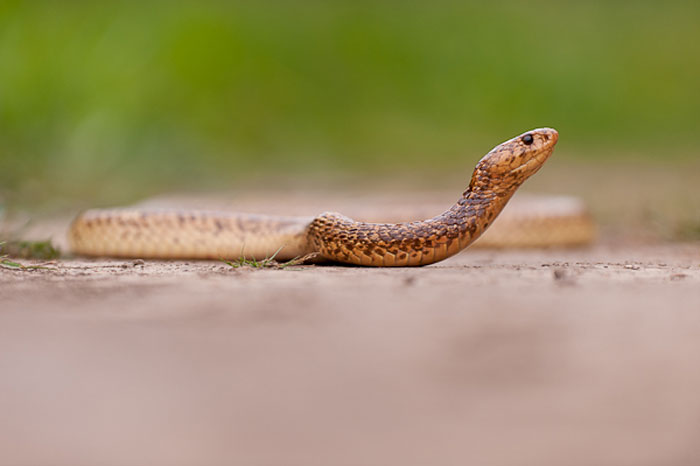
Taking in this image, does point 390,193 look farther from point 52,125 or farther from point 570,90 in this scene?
point 570,90

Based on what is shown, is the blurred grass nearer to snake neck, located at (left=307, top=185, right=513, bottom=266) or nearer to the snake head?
snake neck, located at (left=307, top=185, right=513, bottom=266)

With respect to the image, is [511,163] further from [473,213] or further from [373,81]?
[373,81]

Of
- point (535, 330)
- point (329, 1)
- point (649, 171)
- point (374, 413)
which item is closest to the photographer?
point (374, 413)

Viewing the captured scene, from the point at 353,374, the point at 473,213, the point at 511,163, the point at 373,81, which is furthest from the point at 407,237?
the point at 373,81

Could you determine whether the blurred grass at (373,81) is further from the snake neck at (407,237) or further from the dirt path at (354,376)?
the dirt path at (354,376)

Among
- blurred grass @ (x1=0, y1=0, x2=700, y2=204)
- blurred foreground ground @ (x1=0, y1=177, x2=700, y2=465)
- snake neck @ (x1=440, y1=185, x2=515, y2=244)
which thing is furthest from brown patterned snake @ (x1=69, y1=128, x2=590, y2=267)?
blurred grass @ (x1=0, y1=0, x2=700, y2=204)

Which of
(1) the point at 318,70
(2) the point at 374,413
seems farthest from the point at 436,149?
(2) the point at 374,413

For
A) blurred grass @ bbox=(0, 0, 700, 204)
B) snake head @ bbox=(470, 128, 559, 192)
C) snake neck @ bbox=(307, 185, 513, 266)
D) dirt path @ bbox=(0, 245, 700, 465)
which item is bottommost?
dirt path @ bbox=(0, 245, 700, 465)

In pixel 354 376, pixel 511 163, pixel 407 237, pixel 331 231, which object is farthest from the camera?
pixel 511 163
